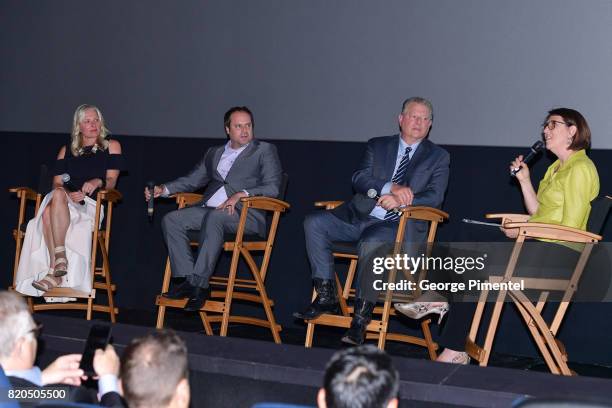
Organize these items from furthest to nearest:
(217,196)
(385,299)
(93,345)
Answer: (217,196) → (385,299) → (93,345)

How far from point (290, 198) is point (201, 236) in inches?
38.8

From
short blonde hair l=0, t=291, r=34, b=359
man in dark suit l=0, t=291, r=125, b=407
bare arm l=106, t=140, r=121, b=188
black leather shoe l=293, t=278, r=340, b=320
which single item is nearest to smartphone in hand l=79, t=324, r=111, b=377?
man in dark suit l=0, t=291, r=125, b=407

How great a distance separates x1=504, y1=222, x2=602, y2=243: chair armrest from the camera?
3.71m

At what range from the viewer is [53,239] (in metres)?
5.07

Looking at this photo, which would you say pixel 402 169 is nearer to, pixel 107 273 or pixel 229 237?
pixel 229 237

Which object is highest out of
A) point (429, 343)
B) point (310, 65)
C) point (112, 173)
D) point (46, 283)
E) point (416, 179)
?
point (310, 65)

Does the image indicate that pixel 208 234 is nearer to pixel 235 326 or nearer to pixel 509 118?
pixel 235 326

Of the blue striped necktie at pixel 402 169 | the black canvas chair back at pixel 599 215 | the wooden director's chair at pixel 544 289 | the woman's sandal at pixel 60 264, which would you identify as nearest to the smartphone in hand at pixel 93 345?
the wooden director's chair at pixel 544 289

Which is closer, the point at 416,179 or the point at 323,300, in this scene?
the point at 323,300

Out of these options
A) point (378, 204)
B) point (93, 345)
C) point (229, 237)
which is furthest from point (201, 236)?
point (93, 345)

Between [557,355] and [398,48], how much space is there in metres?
2.19

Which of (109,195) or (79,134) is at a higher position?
(79,134)

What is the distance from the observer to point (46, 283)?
196 inches

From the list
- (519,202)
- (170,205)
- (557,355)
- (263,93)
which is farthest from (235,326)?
(557,355)
